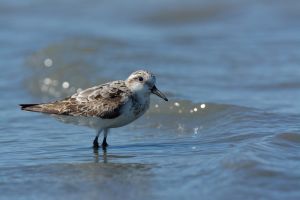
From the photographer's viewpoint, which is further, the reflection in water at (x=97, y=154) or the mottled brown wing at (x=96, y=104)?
the mottled brown wing at (x=96, y=104)

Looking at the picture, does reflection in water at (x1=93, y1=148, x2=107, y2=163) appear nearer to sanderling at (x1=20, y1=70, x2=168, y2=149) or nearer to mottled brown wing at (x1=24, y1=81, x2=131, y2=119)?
sanderling at (x1=20, y1=70, x2=168, y2=149)

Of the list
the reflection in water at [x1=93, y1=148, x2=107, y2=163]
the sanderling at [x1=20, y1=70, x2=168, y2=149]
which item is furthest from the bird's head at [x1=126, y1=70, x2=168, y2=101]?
the reflection in water at [x1=93, y1=148, x2=107, y2=163]

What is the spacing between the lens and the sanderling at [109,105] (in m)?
10.3

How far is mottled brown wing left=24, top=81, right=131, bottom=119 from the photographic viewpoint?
10.3 metres

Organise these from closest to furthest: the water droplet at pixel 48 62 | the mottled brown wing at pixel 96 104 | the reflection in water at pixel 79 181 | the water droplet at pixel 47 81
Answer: the reflection in water at pixel 79 181, the mottled brown wing at pixel 96 104, the water droplet at pixel 47 81, the water droplet at pixel 48 62

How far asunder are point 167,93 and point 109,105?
152 inches

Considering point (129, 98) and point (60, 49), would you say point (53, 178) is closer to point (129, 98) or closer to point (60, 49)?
point (129, 98)

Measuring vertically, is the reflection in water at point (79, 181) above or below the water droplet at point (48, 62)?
below

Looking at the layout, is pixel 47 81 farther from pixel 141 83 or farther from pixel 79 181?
pixel 79 181

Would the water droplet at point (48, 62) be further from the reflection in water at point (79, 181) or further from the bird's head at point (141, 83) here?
the reflection in water at point (79, 181)

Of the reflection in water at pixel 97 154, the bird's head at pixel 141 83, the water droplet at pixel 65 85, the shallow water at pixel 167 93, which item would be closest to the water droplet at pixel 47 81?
the shallow water at pixel 167 93

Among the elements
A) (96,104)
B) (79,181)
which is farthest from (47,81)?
(79,181)

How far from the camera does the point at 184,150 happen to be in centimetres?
1028

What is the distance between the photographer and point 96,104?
10430 mm
